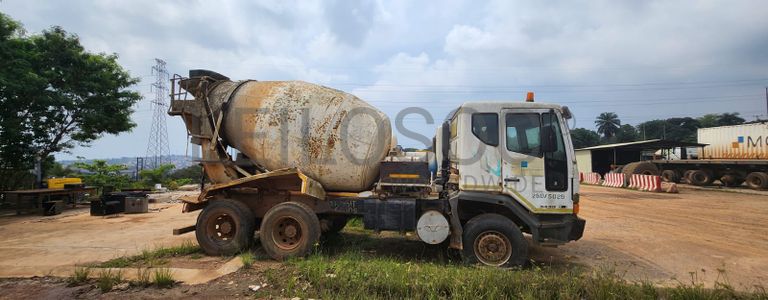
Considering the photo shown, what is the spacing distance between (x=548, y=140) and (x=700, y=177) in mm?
23707

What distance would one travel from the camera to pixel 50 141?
16016mm

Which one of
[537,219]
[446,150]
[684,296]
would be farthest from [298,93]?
[684,296]

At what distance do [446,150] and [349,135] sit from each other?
1659 mm

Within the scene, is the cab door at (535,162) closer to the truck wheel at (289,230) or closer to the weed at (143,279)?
the truck wheel at (289,230)

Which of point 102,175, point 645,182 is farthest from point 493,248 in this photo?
point 102,175

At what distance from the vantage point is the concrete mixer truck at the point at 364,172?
6.07m

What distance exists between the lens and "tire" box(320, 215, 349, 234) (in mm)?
7246

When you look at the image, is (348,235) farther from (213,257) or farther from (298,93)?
(298,93)

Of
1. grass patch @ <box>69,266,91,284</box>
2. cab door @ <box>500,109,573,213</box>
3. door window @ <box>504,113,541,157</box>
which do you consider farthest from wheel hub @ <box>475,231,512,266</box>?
grass patch @ <box>69,266,91,284</box>

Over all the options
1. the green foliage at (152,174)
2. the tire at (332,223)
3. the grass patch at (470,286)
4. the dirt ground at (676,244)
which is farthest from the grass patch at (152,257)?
the green foliage at (152,174)

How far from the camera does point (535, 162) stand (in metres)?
6.08

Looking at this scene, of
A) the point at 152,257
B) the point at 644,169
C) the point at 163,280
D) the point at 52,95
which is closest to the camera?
the point at 163,280

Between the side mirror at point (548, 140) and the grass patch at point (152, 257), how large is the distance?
6.02 meters

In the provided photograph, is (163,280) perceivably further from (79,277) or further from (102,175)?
(102,175)
